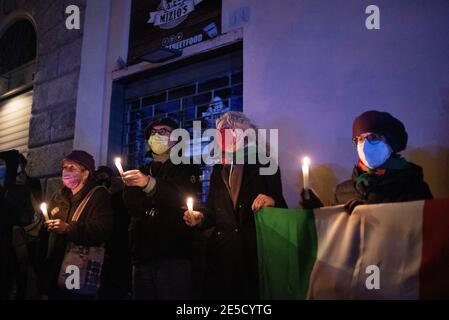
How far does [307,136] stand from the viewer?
3.88 meters

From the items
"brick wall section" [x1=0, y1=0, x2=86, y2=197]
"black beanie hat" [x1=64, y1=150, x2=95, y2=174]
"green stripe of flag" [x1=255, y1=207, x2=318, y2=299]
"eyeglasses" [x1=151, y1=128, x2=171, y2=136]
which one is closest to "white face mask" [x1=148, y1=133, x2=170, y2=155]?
"eyeglasses" [x1=151, y1=128, x2=171, y2=136]

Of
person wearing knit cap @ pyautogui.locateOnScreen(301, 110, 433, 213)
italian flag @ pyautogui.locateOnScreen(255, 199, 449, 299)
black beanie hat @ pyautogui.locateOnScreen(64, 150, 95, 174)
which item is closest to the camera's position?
italian flag @ pyautogui.locateOnScreen(255, 199, 449, 299)

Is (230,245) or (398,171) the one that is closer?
(398,171)

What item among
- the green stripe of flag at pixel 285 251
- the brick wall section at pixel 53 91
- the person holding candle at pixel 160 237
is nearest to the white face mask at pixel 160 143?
the person holding candle at pixel 160 237

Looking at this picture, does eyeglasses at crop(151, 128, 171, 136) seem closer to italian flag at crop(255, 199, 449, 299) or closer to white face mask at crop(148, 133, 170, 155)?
white face mask at crop(148, 133, 170, 155)

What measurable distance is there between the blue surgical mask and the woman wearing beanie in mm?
2249

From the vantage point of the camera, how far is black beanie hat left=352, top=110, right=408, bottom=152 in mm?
2760

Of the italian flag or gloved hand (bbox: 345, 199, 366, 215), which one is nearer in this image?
the italian flag

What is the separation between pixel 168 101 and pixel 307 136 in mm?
2271

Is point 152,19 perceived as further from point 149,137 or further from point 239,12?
point 149,137

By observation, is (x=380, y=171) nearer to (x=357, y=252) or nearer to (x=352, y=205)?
(x=352, y=205)

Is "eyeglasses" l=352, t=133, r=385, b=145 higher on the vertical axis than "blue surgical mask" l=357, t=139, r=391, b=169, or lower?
Result: higher

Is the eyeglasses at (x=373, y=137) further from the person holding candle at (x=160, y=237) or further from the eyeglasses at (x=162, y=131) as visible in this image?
the eyeglasses at (x=162, y=131)
